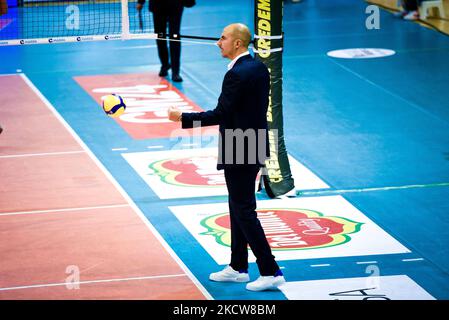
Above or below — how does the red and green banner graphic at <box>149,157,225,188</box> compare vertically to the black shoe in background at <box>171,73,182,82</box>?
below

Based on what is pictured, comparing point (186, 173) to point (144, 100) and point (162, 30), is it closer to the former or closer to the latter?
point (144, 100)

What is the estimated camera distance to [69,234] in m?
10.3

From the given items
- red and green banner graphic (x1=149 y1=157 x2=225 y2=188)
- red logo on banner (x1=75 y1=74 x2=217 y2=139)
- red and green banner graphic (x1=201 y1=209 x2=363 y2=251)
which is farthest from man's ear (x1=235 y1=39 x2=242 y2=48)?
red logo on banner (x1=75 y1=74 x2=217 y2=139)

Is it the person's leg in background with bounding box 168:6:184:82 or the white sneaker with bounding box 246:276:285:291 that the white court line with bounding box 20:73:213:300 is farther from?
the person's leg in background with bounding box 168:6:184:82

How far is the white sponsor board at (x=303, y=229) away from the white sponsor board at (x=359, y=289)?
2.22 feet

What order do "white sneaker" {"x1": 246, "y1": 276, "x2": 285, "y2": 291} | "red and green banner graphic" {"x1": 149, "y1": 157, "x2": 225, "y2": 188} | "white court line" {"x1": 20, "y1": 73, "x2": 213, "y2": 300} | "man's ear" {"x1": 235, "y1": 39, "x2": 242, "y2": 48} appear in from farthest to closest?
"red and green banner graphic" {"x1": 149, "y1": 157, "x2": 225, "y2": 188}
"white court line" {"x1": 20, "y1": 73, "x2": 213, "y2": 300}
"white sneaker" {"x1": 246, "y1": 276, "x2": 285, "y2": 291}
"man's ear" {"x1": 235, "y1": 39, "x2": 242, "y2": 48}

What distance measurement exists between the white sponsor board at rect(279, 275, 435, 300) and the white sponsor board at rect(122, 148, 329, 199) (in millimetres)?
2730

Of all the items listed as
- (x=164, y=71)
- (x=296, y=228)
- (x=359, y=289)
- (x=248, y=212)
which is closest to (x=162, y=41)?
(x=164, y=71)

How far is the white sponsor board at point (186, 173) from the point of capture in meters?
11.6

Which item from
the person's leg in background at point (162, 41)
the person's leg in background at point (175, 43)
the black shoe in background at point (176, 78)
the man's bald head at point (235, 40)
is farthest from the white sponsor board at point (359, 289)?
the person's leg in background at point (162, 41)

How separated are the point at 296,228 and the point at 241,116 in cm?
221

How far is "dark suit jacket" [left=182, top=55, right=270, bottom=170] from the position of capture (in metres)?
8.46

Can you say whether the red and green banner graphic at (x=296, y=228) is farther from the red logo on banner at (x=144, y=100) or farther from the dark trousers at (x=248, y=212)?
the red logo on banner at (x=144, y=100)

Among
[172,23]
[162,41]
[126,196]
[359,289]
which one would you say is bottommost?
[359,289]
